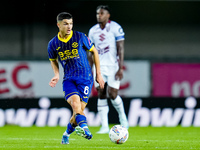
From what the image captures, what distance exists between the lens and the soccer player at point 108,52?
10.2m

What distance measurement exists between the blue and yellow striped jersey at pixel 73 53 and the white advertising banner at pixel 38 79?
8364mm

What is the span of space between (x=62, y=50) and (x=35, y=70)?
8.63 m

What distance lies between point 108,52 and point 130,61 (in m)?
6.01

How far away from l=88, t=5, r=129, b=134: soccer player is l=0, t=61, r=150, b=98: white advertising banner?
5863 millimetres

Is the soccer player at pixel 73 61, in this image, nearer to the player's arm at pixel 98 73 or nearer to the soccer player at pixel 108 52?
the player's arm at pixel 98 73

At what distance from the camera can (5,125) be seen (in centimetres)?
1273

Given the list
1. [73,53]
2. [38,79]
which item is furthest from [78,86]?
[38,79]

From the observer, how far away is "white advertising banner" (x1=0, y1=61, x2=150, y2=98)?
16.0 m

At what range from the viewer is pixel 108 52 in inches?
404

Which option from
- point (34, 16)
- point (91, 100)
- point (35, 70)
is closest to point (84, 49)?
point (91, 100)

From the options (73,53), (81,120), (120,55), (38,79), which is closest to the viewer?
(81,120)

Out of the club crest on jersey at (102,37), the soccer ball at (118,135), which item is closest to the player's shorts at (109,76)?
the club crest on jersey at (102,37)

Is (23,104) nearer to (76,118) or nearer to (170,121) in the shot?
(170,121)

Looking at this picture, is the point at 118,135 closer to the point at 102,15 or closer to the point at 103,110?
the point at 103,110
